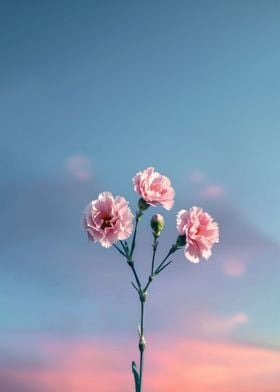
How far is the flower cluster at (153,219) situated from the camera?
173 inches

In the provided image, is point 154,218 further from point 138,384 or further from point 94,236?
point 138,384

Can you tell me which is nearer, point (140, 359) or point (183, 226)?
point (140, 359)

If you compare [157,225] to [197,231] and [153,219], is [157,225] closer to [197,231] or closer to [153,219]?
[153,219]

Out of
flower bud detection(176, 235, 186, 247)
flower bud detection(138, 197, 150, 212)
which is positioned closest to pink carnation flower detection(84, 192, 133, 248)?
flower bud detection(138, 197, 150, 212)

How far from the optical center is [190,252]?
4480 millimetres

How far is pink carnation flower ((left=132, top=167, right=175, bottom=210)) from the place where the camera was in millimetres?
4539

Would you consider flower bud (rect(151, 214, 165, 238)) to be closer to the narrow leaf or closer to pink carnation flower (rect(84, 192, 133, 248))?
pink carnation flower (rect(84, 192, 133, 248))

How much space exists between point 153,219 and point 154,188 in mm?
258

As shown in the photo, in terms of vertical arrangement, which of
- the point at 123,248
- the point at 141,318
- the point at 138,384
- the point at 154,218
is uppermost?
the point at 154,218

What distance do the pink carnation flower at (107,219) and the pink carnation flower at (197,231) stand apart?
→ 0.43m

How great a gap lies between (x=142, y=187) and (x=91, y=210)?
0.44m

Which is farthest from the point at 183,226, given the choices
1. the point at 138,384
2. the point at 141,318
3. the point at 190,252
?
the point at 138,384

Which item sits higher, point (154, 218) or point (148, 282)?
point (154, 218)

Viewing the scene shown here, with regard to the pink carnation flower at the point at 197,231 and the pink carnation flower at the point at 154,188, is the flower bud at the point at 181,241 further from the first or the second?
the pink carnation flower at the point at 154,188
